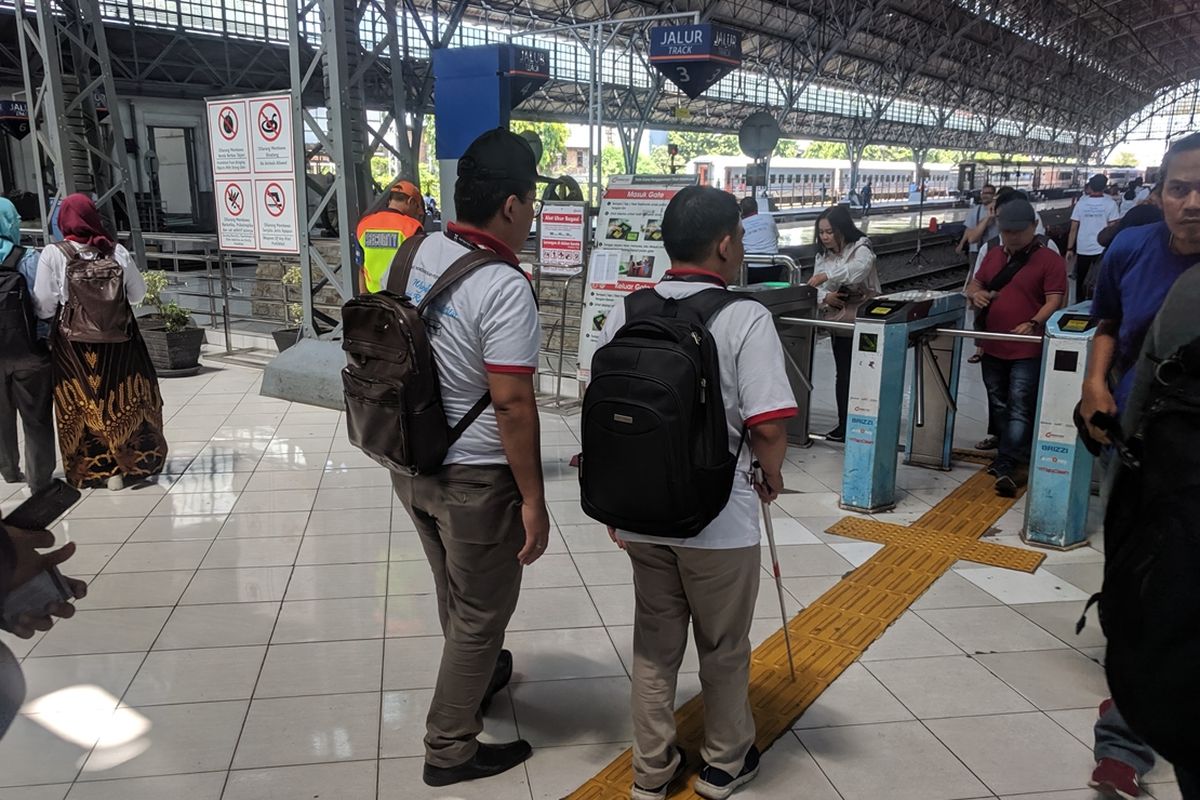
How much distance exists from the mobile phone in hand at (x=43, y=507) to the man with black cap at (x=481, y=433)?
0.84 meters

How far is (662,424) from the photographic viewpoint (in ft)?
5.82

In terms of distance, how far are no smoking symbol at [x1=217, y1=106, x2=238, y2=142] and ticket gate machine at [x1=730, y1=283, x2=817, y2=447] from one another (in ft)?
13.3

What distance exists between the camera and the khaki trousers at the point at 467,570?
6.64ft

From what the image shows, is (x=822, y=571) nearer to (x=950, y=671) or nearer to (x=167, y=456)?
(x=950, y=671)

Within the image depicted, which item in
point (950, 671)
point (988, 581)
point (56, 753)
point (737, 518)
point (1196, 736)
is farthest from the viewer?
point (988, 581)

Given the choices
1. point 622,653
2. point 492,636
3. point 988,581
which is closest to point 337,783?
point 492,636

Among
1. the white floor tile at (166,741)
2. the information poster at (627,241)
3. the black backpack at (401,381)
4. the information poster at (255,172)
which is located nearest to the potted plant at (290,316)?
the information poster at (255,172)

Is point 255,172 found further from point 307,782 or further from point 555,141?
point 555,141

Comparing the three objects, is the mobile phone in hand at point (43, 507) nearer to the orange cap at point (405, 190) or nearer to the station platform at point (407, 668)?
the station platform at point (407, 668)

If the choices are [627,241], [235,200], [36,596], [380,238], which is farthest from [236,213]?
[36,596]

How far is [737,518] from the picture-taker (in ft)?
6.34

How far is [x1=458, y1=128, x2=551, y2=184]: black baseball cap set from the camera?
1.99 m

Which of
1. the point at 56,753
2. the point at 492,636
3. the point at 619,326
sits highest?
the point at 619,326

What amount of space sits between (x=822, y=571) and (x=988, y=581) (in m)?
0.65
